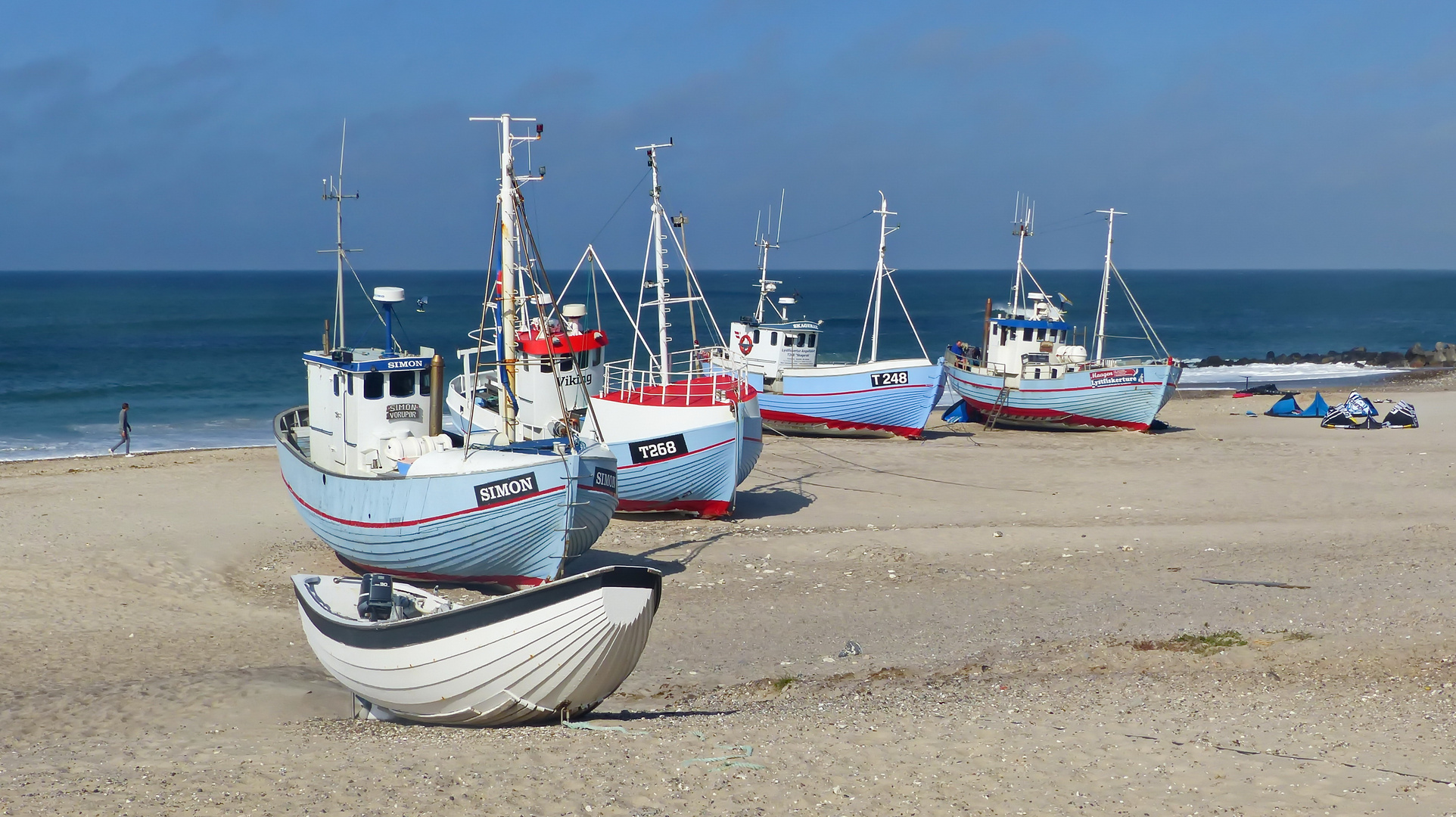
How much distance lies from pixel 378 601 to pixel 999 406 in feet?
85.5

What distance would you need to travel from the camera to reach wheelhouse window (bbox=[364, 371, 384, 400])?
14922 mm

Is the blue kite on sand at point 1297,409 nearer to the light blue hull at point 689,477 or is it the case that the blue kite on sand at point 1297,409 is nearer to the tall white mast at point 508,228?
the light blue hull at point 689,477

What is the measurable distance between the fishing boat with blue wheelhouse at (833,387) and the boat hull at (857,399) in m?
0.02

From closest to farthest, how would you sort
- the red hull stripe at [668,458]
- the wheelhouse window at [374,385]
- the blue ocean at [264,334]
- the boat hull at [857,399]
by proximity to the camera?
the wheelhouse window at [374,385]
the red hull stripe at [668,458]
the boat hull at [857,399]
the blue ocean at [264,334]

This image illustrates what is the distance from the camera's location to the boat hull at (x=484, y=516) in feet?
43.1

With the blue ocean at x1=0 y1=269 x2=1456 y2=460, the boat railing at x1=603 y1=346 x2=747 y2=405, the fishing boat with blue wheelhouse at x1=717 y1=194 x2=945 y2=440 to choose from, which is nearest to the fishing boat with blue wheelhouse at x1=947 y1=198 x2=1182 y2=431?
the fishing boat with blue wheelhouse at x1=717 y1=194 x2=945 y2=440

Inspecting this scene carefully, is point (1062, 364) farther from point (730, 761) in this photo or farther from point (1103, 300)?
point (730, 761)

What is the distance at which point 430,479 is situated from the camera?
1334 centimetres

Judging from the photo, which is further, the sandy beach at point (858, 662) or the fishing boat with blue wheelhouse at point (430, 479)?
the fishing boat with blue wheelhouse at point (430, 479)

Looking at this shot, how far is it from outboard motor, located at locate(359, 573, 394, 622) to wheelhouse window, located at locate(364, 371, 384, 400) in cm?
519

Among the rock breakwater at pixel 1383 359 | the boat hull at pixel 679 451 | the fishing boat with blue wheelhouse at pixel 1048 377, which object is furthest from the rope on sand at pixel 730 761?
the rock breakwater at pixel 1383 359

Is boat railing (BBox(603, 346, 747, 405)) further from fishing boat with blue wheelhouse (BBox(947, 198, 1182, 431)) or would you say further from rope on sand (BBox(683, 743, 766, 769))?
fishing boat with blue wheelhouse (BBox(947, 198, 1182, 431))

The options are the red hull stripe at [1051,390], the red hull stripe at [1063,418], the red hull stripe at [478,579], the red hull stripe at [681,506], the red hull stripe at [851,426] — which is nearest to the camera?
the red hull stripe at [478,579]

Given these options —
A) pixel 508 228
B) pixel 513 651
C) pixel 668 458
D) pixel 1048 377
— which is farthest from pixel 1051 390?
pixel 513 651
